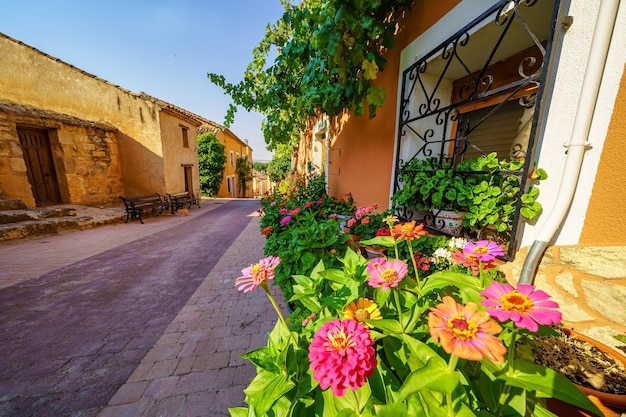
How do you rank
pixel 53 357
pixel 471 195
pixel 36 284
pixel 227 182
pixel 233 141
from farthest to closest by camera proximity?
1. pixel 233 141
2. pixel 227 182
3. pixel 36 284
4. pixel 53 357
5. pixel 471 195

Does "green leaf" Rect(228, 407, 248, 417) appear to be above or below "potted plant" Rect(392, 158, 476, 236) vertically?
below

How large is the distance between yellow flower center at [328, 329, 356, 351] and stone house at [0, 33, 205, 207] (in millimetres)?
10548

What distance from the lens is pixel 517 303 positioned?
0.54m

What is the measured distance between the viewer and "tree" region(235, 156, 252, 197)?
23.9m

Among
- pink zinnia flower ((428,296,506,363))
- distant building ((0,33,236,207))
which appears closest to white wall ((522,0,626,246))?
pink zinnia flower ((428,296,506,363))

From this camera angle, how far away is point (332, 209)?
11.8 feet

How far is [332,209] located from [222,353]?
233 centimetres

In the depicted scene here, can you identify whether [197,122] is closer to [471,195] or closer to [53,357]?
[53,357]

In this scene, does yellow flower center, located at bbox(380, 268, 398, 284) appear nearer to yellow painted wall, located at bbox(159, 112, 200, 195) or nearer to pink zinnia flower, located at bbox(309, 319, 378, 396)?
pink zinnia flower, located at bbox(309, 319, 378, 396)

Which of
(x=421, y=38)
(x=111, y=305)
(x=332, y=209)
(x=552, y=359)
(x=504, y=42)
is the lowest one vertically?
(x=111, y=305)

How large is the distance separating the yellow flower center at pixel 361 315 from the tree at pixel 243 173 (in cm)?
2451

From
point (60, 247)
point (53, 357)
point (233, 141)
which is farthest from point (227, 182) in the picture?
point (53, 357)

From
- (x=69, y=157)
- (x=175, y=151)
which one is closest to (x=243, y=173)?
(x=175, y=151)

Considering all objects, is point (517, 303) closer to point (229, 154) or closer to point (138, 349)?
point (138, 349)
